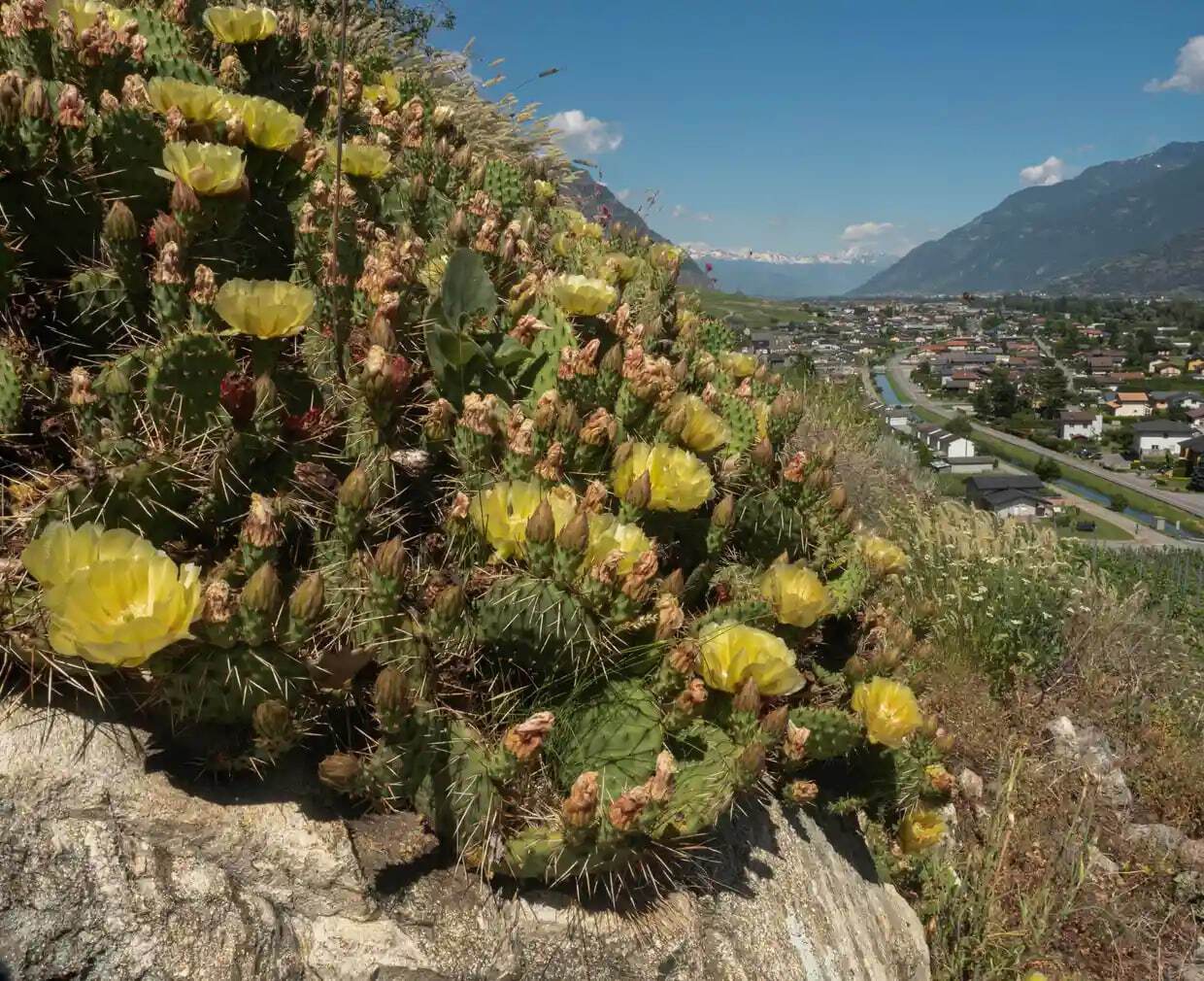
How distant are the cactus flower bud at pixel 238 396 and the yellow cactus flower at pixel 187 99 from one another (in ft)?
2.54

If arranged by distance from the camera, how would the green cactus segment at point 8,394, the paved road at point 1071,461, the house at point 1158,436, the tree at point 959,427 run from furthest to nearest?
1. the house at point 1158,436
2. the tree at point 959,427
3. the paved road at point 1071,461
4. the green cactus segment at point 8,394

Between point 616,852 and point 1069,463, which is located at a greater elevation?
point 616,852

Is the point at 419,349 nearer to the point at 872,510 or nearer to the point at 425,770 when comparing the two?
the point at 425,770

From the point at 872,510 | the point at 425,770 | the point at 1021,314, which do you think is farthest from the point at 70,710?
the point at 1021,314

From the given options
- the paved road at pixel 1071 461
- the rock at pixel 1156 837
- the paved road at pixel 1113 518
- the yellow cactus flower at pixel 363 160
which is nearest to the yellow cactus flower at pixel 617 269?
the yellow cactus flower at pixel 363 160

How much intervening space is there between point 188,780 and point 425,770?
0.42 metres

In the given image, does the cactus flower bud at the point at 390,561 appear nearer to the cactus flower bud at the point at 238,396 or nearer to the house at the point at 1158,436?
the cactus flower bud at the point at 238,396

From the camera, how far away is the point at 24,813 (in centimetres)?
133

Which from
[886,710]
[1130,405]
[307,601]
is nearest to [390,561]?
[307,601]

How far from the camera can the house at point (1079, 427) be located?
58.6 metres

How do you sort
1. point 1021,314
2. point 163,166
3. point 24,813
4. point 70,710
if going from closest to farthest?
point 24,813 < point 70,710 < point 163,166 < point 1021,314

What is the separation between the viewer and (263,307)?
1664 millimetres

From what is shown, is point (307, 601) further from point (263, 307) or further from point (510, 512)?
point (263, 307)

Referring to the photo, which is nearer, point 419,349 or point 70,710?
point 70,710
